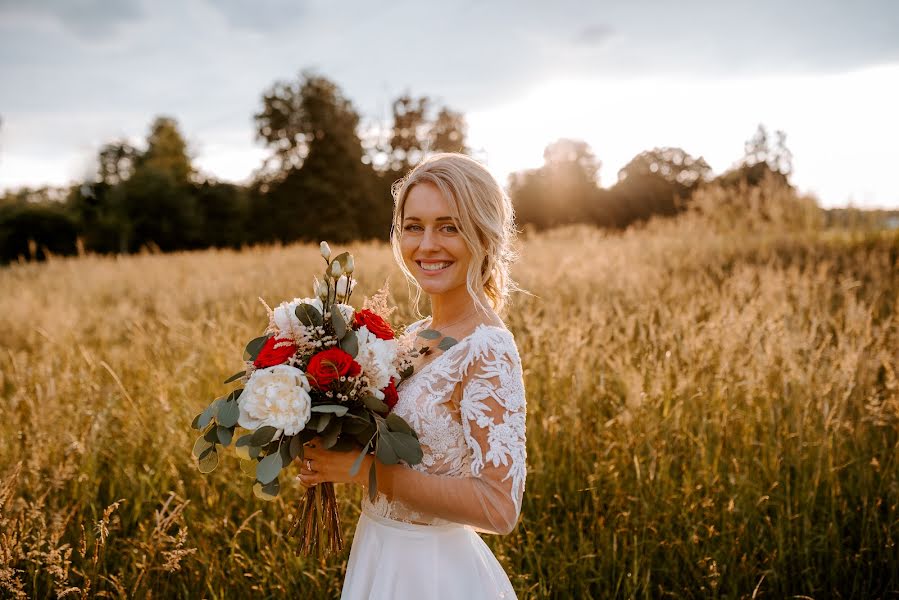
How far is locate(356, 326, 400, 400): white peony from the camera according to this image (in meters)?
1.59

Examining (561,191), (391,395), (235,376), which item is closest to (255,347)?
(235,376)

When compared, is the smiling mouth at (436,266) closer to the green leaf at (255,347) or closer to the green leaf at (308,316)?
the green leaf at (308,316)

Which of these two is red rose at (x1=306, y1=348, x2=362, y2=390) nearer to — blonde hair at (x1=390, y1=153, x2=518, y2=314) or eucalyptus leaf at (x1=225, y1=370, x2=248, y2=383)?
eucalyptus leaf at (x1=225, y1=370, x2=248, y2=383)

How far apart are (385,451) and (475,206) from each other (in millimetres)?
800

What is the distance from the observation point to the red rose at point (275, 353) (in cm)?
156

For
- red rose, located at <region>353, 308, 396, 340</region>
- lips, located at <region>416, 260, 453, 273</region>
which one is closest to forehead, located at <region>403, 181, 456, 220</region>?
lips, located at <region>416, 260, 453, 273</region>

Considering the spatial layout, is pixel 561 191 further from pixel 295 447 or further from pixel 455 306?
pixel 295 447

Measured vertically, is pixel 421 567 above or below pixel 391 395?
below

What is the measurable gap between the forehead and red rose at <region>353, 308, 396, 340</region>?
0.38 meters

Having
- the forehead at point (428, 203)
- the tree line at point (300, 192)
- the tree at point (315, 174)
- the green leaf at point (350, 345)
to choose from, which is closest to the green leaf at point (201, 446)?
the green leaf at point (350, 345)

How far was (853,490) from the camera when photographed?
3.24m

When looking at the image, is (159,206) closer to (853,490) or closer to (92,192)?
(92,192)

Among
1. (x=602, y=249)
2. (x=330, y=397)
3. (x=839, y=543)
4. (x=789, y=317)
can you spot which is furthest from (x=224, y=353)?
(x=602, y=249)

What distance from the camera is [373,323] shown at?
1.70 metres
